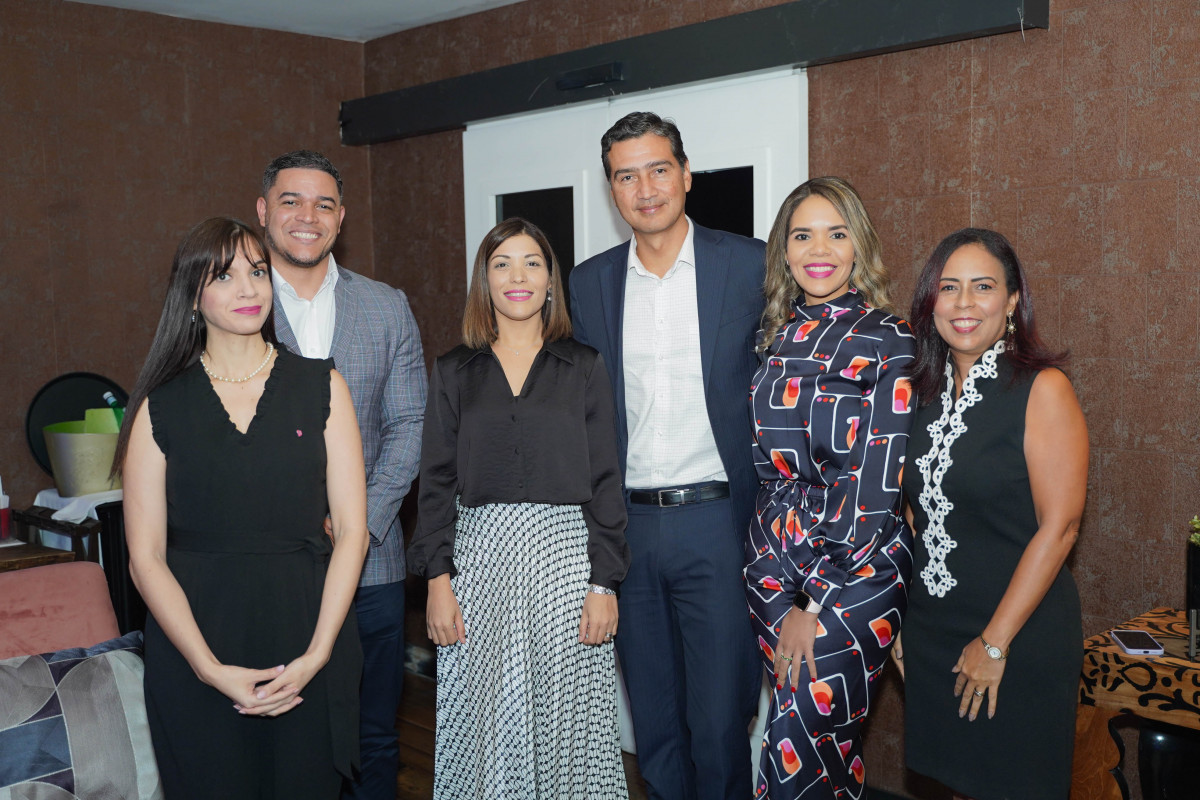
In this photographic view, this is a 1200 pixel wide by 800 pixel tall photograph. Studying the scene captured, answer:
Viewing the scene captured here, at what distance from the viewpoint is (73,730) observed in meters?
2.15

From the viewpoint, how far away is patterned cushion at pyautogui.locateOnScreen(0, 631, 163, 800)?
2098mm

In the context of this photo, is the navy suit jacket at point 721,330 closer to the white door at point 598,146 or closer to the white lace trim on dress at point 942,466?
the white lace trim on dress at point 942,466

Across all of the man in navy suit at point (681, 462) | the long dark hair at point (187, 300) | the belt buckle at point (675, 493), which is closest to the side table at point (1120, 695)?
the man in navy suit at point (681, 462)

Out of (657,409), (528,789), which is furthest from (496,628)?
(657,409)

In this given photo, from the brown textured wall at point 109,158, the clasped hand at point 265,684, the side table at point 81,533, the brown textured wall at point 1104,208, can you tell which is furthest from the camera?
the brown textured wall at point 109,158

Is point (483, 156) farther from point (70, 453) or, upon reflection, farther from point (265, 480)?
point (265, 480)

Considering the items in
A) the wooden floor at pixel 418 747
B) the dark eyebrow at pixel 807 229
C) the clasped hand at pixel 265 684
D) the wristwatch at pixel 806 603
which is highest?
the dark eyebrow at pixel 807 229

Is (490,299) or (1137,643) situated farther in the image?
(490,299)

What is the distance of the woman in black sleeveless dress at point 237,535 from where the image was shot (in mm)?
1917

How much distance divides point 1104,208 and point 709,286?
1.07m

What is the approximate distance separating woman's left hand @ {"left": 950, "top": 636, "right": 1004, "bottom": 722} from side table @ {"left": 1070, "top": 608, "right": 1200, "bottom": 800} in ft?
0.97

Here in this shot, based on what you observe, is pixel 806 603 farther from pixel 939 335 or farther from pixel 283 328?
pixel 283 328

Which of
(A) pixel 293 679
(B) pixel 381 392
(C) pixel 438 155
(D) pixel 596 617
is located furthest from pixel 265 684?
(C) pixel 438 155

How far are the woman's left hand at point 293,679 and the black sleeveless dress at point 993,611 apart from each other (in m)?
1.29
